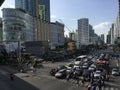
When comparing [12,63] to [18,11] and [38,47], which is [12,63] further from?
[18,11]

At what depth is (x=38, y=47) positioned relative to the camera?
14025 cm

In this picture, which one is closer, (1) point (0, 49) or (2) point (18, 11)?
(1) point (0, 49)

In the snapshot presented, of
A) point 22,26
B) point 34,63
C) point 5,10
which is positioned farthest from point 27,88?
point 22,26

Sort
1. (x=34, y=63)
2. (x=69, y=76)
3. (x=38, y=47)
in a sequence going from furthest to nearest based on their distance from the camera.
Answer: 1. (x=38, y=47)
2. (x=34, y=63)
3. (x=69, y=76)

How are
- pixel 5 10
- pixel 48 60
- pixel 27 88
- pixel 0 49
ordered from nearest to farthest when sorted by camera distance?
1. pixel 27 88
2. pixel 0 49
3. pixel 48 60
4. pixel 5 10

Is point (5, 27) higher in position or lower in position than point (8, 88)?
higher

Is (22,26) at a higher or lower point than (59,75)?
higher

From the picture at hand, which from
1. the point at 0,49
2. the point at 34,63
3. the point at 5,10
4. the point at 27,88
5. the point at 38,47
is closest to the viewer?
the point at 27,88

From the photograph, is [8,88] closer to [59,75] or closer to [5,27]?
[59,75]

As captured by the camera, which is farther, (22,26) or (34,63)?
(22,26)

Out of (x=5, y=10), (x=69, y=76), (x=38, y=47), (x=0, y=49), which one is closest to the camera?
(x=69, y=76)

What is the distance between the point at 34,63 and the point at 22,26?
295 ft

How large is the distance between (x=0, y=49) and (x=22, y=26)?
2896 inches

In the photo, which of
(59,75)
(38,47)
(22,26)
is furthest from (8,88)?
(22,26)
